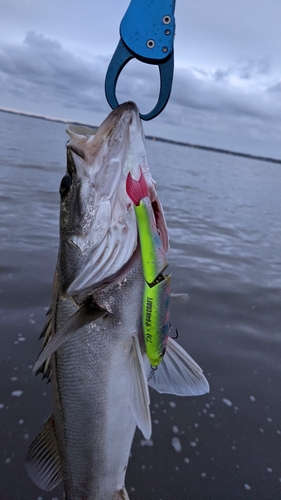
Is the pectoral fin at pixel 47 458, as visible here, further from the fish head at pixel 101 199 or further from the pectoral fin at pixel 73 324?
the fish head at pixel 101 199

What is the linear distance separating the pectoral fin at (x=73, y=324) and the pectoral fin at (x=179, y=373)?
500 mm

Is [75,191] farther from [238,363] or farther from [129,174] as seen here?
[238,363]

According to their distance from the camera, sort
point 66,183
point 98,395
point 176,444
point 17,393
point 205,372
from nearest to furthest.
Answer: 1. point 66,183
2. point 98,395
3. point 176,444
4. point 17,393
5. point 205,372

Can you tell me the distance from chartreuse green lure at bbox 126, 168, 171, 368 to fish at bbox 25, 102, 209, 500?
0.04 m

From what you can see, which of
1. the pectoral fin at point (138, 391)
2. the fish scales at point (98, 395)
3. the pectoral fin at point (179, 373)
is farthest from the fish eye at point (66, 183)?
the pectoral fin at point (179, 373)

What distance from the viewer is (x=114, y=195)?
1.79m

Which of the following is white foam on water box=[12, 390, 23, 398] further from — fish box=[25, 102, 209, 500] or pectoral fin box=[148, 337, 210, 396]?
pectoral fin box=[148, 337, 210, 396]

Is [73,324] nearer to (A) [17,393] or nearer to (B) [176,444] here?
(B) [176,444]

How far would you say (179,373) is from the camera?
2115mm

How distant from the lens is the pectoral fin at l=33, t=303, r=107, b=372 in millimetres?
1706

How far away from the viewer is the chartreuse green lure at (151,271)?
1752mm

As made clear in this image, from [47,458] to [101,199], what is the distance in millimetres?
1527

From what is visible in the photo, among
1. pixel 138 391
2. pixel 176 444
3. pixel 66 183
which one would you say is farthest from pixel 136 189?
pixel 176 444

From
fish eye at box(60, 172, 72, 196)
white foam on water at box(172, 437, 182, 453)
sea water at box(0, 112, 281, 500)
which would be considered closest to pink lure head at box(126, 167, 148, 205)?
fish eye at box(60, 172, 72, 196)
